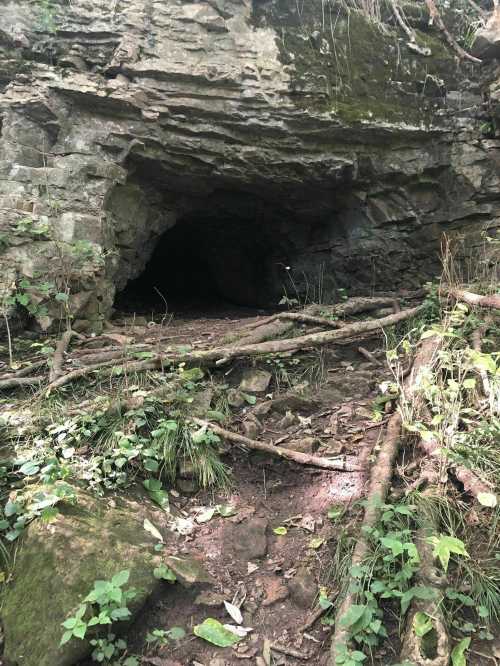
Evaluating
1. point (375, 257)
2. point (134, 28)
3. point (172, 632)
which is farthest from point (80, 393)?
point (375, 257)

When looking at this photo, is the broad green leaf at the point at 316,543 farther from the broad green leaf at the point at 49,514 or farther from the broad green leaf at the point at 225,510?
the broad green leaf at the point at 49,514

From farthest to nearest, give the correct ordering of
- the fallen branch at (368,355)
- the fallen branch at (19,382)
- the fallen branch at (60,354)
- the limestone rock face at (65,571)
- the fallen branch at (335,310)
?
1. the fallen branch at (335,310)
2. the fallen branch at (368,355)
3. the fallen branch at (60,354)
4. the fallen branch at (19,382)
5. the limestone rock face at (65,571)

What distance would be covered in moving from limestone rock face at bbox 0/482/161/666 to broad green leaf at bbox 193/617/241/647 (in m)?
0.26

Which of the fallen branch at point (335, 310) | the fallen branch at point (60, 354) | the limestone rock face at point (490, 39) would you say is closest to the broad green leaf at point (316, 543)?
the fallen branch at point (60, 354)

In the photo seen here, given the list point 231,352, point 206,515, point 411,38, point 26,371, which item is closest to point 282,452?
point 206,515

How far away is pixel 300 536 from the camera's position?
226 centimetres

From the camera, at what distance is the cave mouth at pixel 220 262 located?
7273 mm

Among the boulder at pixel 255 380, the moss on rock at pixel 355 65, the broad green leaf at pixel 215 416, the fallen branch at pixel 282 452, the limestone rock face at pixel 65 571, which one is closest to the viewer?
the limestone rock face at pixel 65 571

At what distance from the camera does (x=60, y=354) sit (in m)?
3.49

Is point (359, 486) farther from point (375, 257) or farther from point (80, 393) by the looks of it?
point (375, 257)

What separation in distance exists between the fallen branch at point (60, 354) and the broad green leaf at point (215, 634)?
197 cm

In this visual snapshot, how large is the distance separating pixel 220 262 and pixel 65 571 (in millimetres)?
8063

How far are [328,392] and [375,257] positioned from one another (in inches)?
136

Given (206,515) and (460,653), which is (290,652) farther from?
(206,515)
